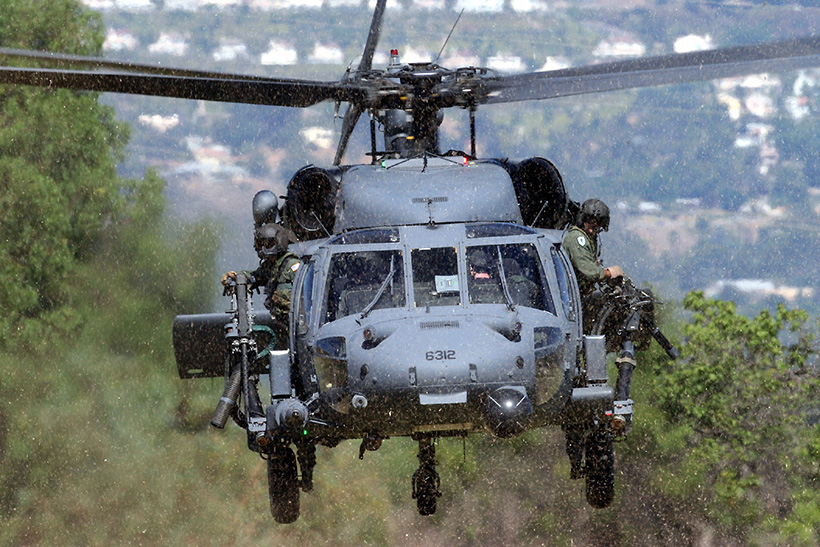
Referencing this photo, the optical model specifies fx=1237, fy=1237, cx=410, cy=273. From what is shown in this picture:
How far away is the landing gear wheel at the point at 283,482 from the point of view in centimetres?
959

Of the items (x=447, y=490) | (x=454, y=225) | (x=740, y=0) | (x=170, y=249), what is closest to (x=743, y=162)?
(x=740, y=0)

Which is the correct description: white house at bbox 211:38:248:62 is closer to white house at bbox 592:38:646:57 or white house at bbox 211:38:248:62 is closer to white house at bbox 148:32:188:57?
white house at bbox 148:32:188:57

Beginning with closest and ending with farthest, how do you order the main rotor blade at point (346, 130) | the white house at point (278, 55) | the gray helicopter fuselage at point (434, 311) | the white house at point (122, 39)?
the gray helicopter fuselage at point (434, 311)
the main rotor blade at point (346, 130)
the white house at point (122, 39)
the white house at point (278, 55)

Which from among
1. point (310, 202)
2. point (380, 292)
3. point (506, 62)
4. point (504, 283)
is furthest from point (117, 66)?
point (506, 62)

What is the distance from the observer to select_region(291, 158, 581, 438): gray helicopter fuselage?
8.09 meters

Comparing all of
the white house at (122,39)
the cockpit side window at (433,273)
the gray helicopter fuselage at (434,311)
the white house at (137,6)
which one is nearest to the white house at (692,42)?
the white house at (137,6)

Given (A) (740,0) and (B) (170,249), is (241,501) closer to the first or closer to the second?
(B) (170,249)

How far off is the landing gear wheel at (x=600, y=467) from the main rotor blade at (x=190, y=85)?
3.48 m

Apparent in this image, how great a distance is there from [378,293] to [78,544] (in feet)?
96.4

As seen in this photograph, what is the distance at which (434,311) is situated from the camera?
27.5 ft

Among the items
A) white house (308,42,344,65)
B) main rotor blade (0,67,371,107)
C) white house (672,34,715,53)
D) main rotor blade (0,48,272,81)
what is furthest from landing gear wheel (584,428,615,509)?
white house (672,34,715,53)

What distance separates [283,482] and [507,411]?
245 cm

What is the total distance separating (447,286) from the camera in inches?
341

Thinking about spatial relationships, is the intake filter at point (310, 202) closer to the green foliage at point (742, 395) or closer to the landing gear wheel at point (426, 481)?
the landing gear wheel at point (426, 481)
